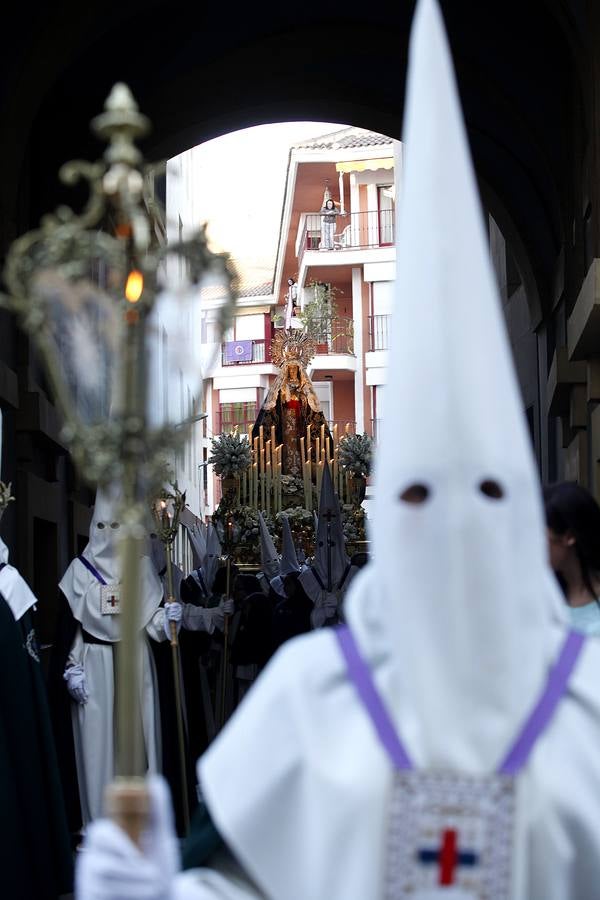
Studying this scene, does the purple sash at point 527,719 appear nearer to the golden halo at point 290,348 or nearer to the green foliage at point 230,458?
the green foliage at point 230,458

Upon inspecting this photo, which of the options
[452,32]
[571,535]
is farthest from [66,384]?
[452,32]

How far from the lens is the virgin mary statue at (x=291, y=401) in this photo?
31391 mm

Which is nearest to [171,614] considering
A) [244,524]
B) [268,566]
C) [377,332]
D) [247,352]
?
[268,566]

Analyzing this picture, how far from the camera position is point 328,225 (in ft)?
158

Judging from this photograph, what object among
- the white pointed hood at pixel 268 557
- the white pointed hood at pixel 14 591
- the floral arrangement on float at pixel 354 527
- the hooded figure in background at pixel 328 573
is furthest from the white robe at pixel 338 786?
the floral arrangement on float at pixel 354 527

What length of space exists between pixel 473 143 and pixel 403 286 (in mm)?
13777

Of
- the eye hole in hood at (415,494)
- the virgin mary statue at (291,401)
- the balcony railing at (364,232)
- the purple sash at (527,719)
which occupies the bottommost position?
the purple sash at (527,719)

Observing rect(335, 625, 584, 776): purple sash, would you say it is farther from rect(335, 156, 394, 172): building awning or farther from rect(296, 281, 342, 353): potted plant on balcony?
rect(335, 156, 394, 172): building awning

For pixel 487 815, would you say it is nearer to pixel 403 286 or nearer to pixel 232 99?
pixel 403 286

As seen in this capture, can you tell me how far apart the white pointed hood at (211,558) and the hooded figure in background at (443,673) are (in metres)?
11.6

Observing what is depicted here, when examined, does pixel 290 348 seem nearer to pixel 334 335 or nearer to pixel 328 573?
pixel 334 335

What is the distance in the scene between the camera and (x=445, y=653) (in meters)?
3.08

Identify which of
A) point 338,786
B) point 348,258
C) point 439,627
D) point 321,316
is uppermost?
point 348,258

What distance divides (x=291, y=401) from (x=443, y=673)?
2871cm
